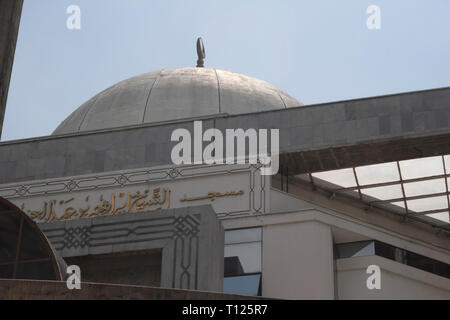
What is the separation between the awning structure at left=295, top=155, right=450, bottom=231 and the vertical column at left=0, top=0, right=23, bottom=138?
10734 millimetres

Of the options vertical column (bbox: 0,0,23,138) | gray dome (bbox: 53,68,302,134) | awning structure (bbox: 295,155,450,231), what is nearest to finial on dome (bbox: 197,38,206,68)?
gray dome (bbox: 53,68,302,134)

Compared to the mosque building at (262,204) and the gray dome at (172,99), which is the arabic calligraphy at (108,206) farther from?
the gray dome at (172,99)

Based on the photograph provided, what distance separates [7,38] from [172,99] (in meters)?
13.8

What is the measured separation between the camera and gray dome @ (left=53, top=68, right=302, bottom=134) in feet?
79.5

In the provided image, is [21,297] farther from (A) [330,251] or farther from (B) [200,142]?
(B) [200,142]

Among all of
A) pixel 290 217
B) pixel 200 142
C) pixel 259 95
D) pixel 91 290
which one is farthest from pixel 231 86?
pixel 91 290

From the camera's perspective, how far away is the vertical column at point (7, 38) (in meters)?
10.7

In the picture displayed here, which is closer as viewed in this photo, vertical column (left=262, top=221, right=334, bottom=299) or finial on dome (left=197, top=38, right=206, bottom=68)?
vertical column (left=262, top=221, right=334, bottom=299)

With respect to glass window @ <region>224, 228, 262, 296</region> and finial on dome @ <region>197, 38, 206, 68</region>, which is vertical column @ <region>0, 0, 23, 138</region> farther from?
finial on dome @ <region>197, 38, 206, 68</region>

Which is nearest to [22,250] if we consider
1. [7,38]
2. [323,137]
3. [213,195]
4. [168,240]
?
[168,240]

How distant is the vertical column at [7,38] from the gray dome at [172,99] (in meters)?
12.6

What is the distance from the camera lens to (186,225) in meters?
18.2

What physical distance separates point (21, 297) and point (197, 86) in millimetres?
15322

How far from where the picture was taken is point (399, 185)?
69.5 ft
